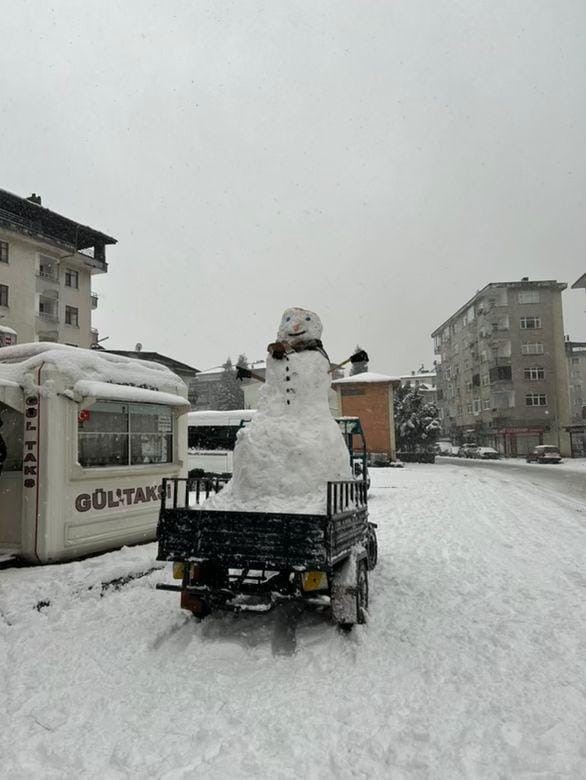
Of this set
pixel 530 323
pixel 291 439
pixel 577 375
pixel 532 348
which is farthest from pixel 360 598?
pixel 577 375

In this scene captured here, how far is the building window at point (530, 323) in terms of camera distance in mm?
53094

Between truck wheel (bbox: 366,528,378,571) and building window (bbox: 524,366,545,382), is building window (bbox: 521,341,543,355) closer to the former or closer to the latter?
building window (bbox: 524,366,545,382)

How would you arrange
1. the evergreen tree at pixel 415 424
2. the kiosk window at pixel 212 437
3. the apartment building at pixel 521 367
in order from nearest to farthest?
the kiosk window at pixel 212 437
the evergreen tree at pixel 415 424
the apartment building at pixel 521 367

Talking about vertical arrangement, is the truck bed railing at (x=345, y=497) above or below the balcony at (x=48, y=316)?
below

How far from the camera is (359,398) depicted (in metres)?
41.0

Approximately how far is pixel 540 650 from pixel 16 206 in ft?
116

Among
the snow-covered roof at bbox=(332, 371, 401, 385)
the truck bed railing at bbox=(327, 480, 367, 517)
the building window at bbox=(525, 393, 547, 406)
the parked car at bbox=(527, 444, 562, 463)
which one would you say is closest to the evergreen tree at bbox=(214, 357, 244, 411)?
the snow-covered roof at bbox=(332, 371, 401, 385)

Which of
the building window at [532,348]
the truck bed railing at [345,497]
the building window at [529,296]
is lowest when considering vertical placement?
the truck bed railing at [345,497]

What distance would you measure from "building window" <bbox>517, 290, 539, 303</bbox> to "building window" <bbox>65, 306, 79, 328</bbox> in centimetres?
4251

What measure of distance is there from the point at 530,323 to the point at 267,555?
181 feet

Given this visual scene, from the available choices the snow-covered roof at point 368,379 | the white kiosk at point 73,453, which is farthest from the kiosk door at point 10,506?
the snow-covered roof at point 368,379

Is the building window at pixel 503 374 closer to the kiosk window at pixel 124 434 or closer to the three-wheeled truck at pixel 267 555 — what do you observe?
the kiosk window at pixel 124 434

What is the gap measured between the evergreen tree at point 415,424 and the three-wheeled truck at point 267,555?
38.5 metres

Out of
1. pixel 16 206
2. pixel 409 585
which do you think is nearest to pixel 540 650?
pixel 409 585
